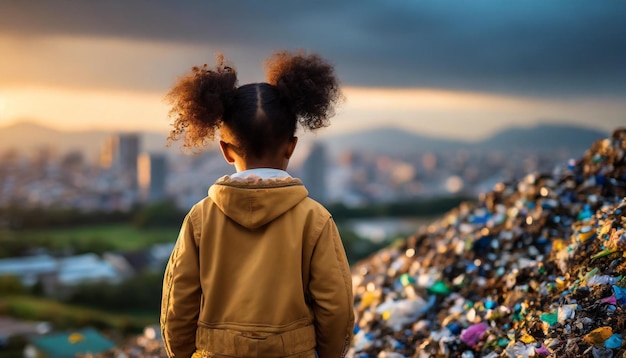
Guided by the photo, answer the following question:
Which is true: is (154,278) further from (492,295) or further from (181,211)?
(492,295)

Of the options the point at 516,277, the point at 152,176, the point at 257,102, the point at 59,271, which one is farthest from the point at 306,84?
the point at 152,176

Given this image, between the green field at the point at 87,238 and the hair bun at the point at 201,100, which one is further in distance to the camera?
the green field at the point at 87,238

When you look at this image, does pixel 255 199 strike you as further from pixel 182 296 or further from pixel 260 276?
pixel 182 296

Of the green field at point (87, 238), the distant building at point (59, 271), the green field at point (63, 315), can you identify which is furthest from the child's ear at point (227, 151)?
the green field at point (87, 238)

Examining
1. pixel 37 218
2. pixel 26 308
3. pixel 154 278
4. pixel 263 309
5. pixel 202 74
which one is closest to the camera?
pixel 263 309

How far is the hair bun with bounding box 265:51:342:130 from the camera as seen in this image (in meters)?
2.23

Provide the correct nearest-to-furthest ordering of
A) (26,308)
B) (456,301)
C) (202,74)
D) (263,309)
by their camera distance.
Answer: (263,309) < (202,74) < (456,301) < (26,308)

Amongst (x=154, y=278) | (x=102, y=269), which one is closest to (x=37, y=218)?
(x=102, y=269)

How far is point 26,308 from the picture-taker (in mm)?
6496

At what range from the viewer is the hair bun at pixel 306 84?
2.23 meters

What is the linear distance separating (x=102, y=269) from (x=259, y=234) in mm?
5665

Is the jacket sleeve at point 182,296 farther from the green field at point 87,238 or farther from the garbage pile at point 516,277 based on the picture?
the green field at point 87,238

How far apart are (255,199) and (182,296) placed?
0.44 m

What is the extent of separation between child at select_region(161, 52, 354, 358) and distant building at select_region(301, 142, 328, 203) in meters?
7.30
